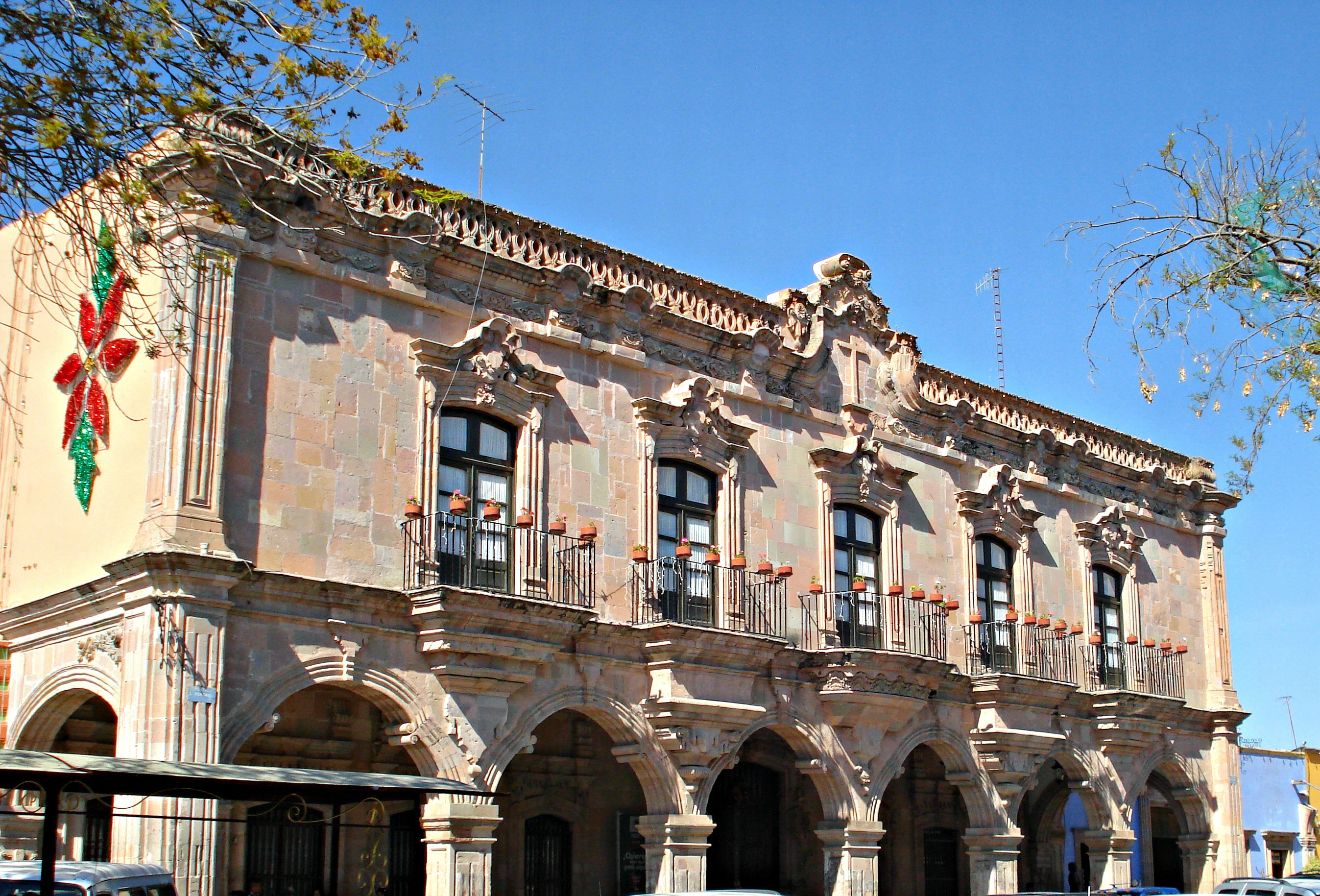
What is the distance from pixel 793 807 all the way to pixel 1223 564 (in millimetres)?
10526

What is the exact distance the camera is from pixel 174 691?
13945mm

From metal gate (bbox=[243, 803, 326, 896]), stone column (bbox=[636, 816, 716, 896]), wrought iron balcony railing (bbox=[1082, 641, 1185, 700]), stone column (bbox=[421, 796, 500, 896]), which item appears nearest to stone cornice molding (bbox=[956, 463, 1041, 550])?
wrought iron balcony railing (bbox=[1082, 641, 1185, 700])

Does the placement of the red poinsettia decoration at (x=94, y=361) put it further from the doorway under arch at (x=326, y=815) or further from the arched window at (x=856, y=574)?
the arched window at (x=856, y=574)

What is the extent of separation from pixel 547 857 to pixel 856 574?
5.59m

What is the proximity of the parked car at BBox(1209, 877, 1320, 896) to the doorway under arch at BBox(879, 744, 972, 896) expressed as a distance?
13.8 feet

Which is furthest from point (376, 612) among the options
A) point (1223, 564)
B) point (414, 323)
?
point (1223, 564)

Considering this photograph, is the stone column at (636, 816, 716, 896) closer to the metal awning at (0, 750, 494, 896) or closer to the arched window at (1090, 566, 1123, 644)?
the metal awning at (0, 750, 494, 896)

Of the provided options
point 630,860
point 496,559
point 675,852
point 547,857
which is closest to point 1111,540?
point 630,860

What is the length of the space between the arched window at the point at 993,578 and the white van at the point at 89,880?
577 inches

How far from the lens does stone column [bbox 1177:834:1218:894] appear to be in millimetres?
25969

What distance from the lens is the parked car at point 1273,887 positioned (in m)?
19.6

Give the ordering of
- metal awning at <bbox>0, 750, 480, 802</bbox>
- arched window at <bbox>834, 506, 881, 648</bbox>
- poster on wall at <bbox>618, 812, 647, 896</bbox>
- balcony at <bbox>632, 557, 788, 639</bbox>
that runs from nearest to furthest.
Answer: metal awning at <bbox>0, 750, 480, 802</bbox>, balcony at <bbox>632, 557, 788, 639</bbox>, poster on wall at <bbox>618, 812, 647, 896</bbox>, arched window at <bbox>834, 506, 881, 648</bbox>

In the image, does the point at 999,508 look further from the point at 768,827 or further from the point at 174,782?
the point at 174,782

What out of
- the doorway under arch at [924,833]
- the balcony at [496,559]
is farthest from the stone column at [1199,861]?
the balcony at [496,559]
